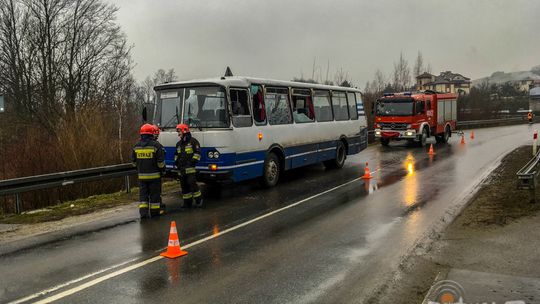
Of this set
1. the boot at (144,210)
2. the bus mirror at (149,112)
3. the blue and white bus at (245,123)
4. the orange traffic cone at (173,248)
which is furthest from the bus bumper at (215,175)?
the orange traffic cone at (173,248)

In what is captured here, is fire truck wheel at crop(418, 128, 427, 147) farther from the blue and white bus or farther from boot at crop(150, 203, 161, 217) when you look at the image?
boot at crop(150, 203, 161, 217)

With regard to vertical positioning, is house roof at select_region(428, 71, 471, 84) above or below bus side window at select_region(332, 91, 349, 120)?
above

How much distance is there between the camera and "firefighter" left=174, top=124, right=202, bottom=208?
9.51 metres

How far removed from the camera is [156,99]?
11.3 meters

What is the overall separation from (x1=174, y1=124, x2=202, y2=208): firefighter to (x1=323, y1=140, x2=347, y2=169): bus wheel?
7212 millimetres

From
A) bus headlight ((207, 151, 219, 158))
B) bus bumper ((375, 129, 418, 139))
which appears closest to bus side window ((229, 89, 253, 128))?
bus headlight ((207, 151, 219, 158))

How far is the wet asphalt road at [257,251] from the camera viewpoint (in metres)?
4.97

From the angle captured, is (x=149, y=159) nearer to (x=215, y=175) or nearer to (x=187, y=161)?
(x=187, y=161)

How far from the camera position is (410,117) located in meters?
23.4

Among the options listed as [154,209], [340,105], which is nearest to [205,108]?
[154,209]

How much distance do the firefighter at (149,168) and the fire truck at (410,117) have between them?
17350mm

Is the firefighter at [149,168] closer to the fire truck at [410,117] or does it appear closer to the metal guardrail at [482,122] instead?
the fire truck at [410,117]

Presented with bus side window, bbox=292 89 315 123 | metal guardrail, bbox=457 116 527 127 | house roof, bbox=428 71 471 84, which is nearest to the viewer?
bus side window, bbox=292 89 315 123

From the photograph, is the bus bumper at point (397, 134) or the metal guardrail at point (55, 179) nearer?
the metal guardrail at point (55, 179)
